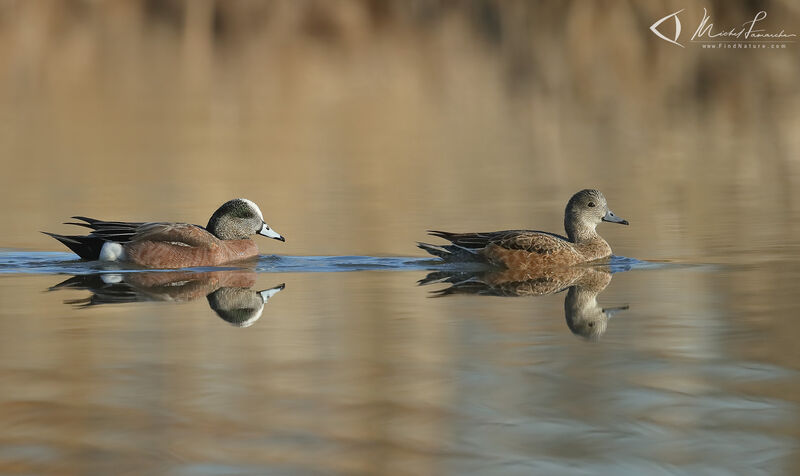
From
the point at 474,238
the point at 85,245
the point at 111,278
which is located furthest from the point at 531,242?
the point at 85,245

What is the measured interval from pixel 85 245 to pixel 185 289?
1975 millimetres

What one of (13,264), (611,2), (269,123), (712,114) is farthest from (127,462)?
(611,2)

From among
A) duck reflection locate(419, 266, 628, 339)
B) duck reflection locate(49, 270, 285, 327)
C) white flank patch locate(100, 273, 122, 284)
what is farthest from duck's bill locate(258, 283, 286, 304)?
white flank patch locate(100, 273, 122, 284)

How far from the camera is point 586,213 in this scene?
1277cm

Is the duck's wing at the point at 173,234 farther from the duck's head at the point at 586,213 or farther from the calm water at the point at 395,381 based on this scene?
the duck's head at the point at 586,213

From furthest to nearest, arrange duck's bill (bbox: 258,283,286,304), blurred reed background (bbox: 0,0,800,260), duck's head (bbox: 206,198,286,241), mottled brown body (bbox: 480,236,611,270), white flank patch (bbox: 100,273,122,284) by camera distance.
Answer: blurred reed background (bbox: 0,0,800,260) → duck's head (bbox: 206,198,286,241) → mottled brown body (bbox: 480,236,611,270) → white flank patch (bbox: 100,273,122,284) → duck's bill (bbox: 258,283,286,304)

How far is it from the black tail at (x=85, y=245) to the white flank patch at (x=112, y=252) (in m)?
0.08

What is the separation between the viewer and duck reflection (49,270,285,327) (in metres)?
9.25

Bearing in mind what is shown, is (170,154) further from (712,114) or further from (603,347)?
(603,347)

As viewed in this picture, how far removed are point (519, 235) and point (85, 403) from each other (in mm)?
6162

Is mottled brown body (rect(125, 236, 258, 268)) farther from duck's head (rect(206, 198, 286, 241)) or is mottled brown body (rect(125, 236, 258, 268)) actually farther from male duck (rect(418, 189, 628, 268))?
male duck (rect(418, 189, 628, 268))

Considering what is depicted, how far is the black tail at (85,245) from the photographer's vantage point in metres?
12.0

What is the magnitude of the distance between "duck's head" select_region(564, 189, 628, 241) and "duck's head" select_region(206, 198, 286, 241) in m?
2.82

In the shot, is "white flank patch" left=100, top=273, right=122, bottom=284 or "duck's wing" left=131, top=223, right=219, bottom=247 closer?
"white flank patch" left=100, top=273, right=122, bottom=284
